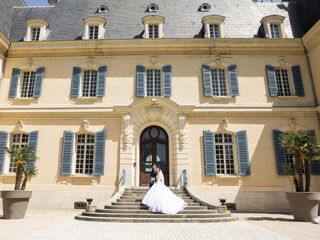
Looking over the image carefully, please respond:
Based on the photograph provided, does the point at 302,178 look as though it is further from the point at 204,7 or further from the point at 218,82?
the point at 204,7

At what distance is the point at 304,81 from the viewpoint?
14.1 metres

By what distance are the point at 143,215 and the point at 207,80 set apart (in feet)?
25.6

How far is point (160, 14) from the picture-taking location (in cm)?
1627

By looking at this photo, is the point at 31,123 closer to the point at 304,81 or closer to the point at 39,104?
the point at 39,104

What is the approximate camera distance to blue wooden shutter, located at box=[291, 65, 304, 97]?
13898mm

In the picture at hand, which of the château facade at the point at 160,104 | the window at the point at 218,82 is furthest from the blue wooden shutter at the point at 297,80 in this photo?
the window at the point at 218,82

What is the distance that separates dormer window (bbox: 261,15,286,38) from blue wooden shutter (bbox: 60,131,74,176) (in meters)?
11.8

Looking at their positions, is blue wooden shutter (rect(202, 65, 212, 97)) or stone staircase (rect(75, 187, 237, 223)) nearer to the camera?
stone staircase (rect(75, 187, 237, 223))

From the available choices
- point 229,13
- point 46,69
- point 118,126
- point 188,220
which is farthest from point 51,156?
point 229,13

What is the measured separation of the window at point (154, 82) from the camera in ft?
46.8

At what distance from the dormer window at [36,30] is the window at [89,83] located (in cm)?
333

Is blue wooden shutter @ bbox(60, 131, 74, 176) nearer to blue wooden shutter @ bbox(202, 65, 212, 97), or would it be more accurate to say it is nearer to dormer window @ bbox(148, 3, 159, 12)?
blue wooden shutter @ bbox(202, 65, 212, 97)

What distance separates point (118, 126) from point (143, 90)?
2.28 meters

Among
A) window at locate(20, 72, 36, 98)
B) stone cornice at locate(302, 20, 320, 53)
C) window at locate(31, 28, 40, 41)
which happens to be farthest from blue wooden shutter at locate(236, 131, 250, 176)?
window at locate(31, 28, 40, 41)
